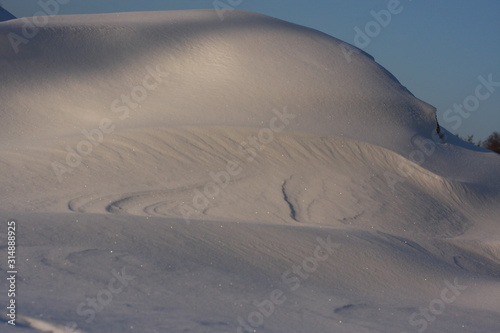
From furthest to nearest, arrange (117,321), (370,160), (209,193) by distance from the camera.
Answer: (370,160)
(209,193)
(117,321)

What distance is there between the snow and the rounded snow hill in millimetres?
41

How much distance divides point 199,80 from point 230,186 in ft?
13.2

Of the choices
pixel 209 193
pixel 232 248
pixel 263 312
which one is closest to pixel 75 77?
pixel 209 193

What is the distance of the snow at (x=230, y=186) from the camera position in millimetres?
4609

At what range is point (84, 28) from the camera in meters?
13.9

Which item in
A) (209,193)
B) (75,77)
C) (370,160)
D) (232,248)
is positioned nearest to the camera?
(232,248)

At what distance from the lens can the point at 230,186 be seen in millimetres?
8812

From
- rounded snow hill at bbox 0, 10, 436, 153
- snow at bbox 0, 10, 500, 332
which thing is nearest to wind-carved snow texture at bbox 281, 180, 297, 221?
snow at bbox 0, 10, 500, 332

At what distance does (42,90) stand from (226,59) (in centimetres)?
340

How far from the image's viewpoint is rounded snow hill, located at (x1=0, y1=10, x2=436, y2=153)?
37.1 feet

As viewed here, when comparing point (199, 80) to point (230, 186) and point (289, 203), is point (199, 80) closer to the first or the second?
point (230, 186)

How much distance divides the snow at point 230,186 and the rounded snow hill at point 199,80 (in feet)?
0.14

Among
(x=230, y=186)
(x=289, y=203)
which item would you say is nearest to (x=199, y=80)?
(x=230, y=186)

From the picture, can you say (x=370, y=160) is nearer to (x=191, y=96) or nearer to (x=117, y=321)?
(x=191, y=96)
